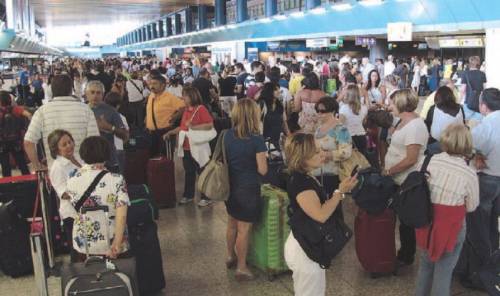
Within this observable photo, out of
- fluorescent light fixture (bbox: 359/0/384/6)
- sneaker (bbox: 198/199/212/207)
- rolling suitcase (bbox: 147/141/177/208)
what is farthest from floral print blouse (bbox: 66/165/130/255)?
fluorescent light fixture (bbox: 359/0/384/6)

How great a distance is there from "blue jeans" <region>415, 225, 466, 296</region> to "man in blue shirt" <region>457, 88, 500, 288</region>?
0.78 m

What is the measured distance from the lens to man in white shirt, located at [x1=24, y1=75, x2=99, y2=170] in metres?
4.29

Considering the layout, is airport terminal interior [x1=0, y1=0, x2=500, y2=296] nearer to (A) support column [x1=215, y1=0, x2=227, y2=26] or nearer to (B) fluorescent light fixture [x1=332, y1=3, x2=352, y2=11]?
(B) fluorescent light fixture [x1=332, y1=3, x2=352, y2=11]

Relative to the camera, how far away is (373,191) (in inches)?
157

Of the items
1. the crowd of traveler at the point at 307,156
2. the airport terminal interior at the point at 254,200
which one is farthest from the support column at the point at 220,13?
the crowd of traveler at the point at 307,156

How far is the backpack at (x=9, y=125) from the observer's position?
7.04m

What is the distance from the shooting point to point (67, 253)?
197 inches

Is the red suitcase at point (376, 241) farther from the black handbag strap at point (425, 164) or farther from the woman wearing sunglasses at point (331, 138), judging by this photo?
the black handbag strap at point (425, 164)

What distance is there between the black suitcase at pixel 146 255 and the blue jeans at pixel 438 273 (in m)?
1.96

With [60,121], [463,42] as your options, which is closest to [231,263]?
[60,121]

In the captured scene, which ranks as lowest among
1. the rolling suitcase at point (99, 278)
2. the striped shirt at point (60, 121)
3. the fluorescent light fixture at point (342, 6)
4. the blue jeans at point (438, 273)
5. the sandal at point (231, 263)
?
the sandal at point (231, 263)

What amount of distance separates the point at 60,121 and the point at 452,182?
3135 mm

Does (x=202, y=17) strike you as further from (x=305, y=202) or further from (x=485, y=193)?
(x=305, y=202)

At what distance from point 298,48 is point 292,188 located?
998 inches
